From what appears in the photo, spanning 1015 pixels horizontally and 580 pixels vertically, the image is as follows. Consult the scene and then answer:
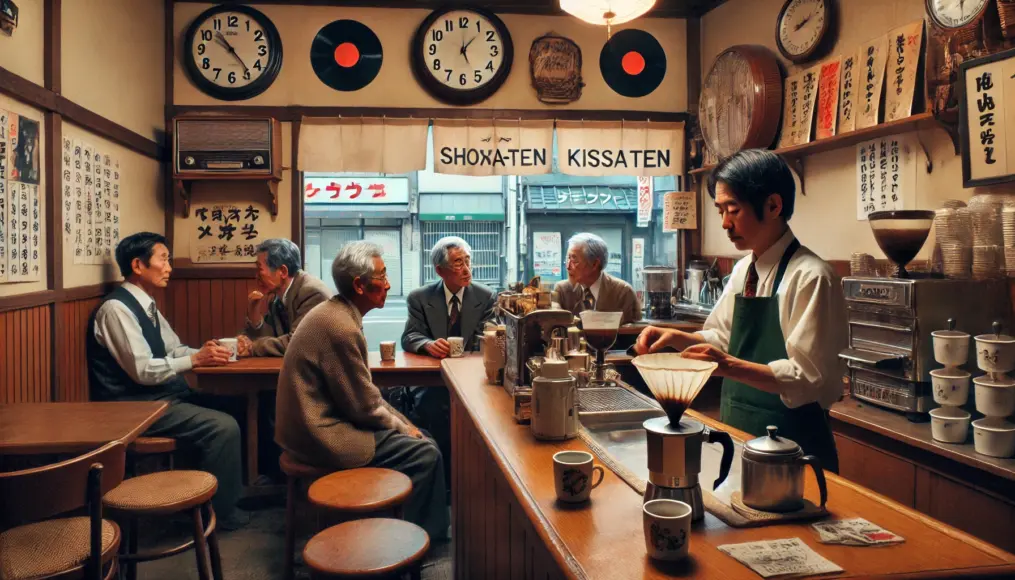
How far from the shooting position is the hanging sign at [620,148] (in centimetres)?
541

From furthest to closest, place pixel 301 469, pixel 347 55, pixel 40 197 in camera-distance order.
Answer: pixel 347 55
pixel 40 197
pixel 301 469

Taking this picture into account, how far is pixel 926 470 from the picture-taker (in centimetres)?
253

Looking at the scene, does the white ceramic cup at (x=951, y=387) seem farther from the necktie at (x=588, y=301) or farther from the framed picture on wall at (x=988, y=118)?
the necktie at (x=588, y=301)

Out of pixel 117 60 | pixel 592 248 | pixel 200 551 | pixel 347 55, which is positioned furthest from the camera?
pixel 347 55

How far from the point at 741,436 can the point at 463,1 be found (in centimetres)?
445

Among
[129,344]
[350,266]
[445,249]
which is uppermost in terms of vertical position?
[445,249]

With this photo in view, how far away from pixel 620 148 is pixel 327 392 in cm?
343

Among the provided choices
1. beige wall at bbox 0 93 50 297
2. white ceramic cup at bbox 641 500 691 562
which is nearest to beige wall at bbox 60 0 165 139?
beige wall at bbox 0 93 50 297

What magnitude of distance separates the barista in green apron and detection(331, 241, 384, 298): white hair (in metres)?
1.42

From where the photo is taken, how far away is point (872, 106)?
356 centimetres

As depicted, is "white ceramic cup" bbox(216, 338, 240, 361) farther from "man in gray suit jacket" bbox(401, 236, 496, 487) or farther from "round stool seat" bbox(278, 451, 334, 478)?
"round stool seat" bbox(278, 451, 334, 478)

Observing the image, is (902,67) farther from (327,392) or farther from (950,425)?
(327,392)

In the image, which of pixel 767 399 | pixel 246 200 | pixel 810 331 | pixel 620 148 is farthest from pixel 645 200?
pixel 810 331

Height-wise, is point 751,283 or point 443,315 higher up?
point 751,283
